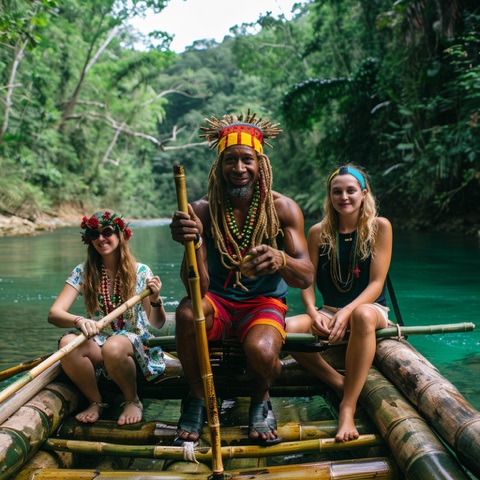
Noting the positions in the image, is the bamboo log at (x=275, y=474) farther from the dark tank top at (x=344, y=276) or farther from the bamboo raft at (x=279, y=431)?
the dark tank top at (x=344, y=276)

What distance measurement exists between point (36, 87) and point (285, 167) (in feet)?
45.2

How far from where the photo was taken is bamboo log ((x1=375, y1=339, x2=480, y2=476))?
7.01 feet

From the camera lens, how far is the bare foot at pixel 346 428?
249 cm

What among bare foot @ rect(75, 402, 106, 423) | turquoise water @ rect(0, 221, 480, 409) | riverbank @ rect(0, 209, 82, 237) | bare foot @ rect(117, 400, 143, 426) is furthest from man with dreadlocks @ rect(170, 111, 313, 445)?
riverbank @ rect(0, 209, 82, 237)

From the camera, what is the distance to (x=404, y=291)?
794cm

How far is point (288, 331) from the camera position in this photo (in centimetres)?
Answer: 323

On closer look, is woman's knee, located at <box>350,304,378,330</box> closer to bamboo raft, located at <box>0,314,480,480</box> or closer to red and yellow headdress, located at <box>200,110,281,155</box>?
A: bamboo raft, located at <box>0,314,480,480</box>

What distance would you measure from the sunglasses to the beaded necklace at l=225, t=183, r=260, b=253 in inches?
28.0

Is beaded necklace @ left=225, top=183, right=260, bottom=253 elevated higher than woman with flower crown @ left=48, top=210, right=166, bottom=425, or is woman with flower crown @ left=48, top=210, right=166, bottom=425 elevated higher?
beaded necklace @ left=225, top=183, right=260, bottom=253

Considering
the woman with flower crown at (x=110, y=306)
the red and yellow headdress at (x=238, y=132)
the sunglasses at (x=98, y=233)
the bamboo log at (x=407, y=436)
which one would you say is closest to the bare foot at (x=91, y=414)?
the woman with flower crown at (x=110, y=306)

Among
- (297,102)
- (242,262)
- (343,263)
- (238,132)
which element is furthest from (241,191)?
(297,102)

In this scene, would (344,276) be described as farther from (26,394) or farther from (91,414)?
(26,394)

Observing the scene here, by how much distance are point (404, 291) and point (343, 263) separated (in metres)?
4.80

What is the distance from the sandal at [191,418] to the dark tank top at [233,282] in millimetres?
556
